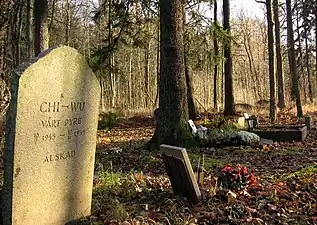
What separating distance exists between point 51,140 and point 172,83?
237 inches

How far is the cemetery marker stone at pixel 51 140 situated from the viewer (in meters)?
3.31

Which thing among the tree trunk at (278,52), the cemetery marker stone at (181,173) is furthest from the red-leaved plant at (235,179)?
the tree trunk at (278,52)

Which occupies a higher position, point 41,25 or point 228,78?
point 41,25

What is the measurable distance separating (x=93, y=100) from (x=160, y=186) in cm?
178

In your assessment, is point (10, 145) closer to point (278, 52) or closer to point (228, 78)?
point (228, 78)

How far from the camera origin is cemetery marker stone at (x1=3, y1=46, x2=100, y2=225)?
331cm

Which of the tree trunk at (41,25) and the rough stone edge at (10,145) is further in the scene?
the tree trunk at (41,25)

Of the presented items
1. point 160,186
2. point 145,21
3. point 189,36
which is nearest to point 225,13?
point 189,36

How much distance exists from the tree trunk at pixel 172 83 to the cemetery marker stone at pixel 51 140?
517 cm

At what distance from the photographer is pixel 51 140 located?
146 inches

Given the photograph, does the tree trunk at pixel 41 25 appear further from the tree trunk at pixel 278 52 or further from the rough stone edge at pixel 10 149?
the tree trunk at pixel 278 52

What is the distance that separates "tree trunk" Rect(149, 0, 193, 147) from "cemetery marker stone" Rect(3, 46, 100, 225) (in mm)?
5171

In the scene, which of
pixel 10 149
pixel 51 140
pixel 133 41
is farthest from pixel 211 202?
pixel 133 41

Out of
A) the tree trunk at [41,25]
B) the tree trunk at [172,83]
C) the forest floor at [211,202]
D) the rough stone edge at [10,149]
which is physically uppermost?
the tree trunk at [41,25]
